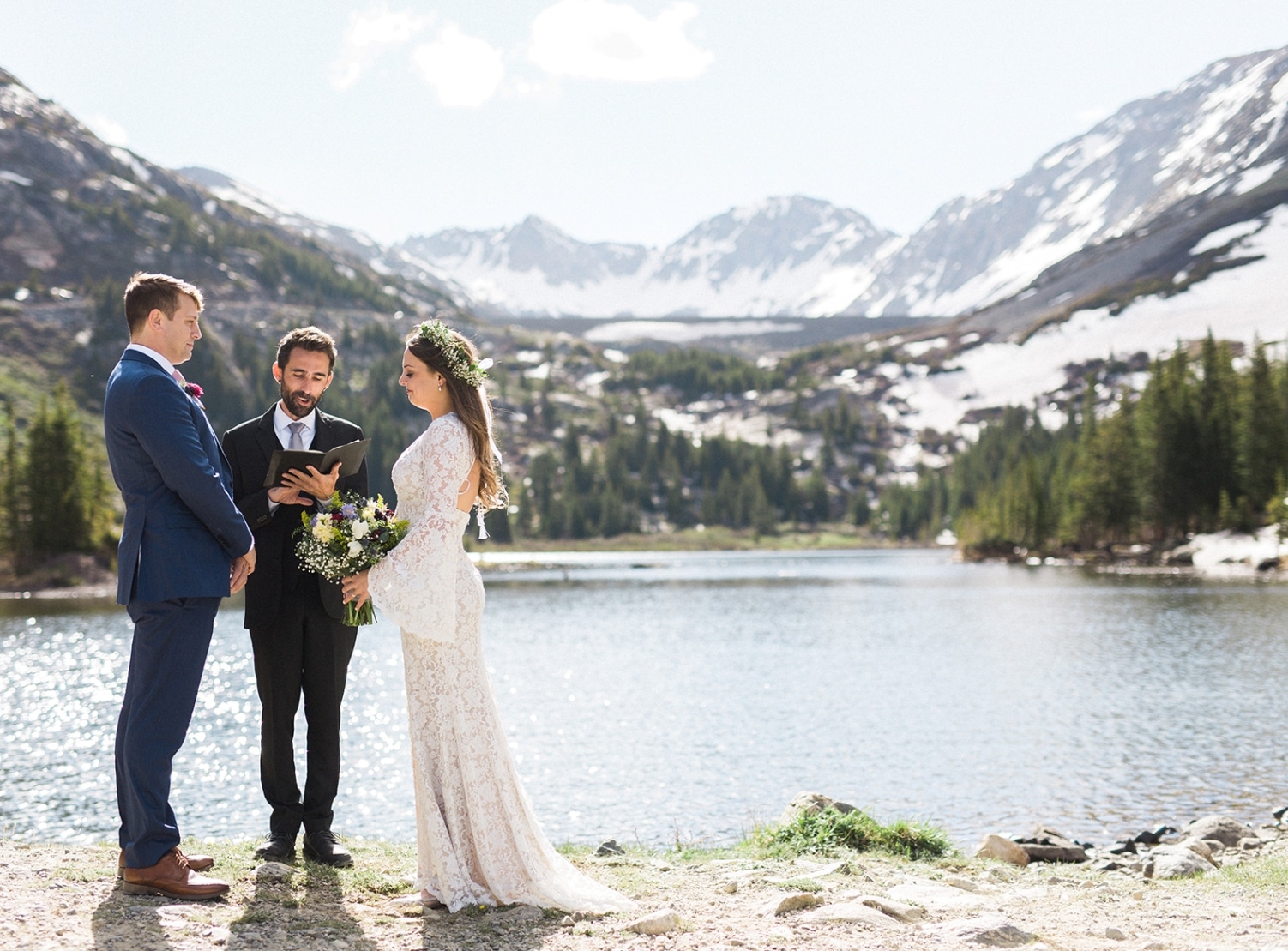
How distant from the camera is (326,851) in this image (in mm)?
8648

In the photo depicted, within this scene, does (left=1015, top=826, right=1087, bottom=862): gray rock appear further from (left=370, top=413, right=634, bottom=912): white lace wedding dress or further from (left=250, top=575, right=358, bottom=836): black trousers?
(left=250, top=575, right=358, bottom=836): black trousers

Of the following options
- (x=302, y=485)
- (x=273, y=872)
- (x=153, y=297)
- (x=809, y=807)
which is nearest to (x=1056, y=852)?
(x=809, y=807)

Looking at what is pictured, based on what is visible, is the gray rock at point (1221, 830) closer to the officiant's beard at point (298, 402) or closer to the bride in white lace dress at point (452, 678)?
the bride in white lace dress at point (452, 678)

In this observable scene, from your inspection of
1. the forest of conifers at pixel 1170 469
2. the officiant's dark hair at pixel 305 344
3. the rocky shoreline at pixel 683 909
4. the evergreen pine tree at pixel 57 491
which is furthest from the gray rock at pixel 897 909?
the evergreen pine tree at pixel 57 491

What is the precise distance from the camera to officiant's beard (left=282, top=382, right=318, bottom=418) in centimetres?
852

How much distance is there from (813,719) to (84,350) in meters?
183

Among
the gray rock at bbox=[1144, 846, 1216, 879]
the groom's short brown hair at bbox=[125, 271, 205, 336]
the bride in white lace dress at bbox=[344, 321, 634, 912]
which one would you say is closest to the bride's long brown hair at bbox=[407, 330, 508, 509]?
the bride in white lace dress at bbox=[344, 321, 634, 912]

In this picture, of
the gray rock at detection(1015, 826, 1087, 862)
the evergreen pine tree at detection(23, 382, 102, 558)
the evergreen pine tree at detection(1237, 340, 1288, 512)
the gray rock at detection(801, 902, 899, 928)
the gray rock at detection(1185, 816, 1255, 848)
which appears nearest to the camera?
the gray rock at detection(801, 902, 899, 928)

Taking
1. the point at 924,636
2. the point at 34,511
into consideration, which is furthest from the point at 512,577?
the point at 924,636

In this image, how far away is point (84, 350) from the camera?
179 metres

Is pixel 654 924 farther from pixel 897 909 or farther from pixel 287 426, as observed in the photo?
pixel 287 426

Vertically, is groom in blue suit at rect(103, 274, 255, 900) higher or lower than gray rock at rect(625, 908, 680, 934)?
higher

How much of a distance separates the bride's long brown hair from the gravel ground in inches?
118

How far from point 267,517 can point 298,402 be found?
0.97 metres
